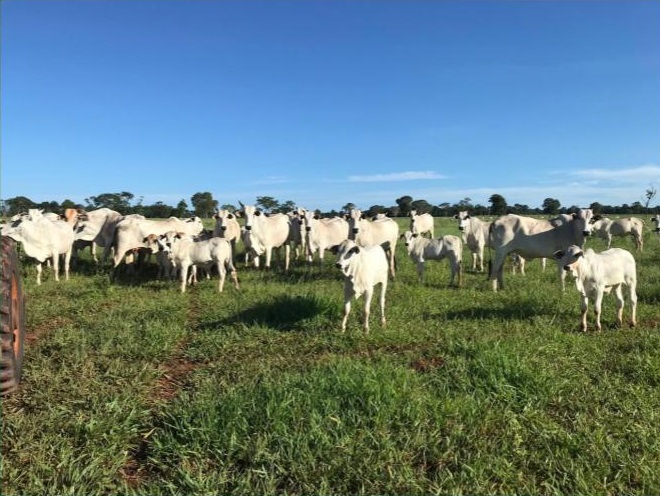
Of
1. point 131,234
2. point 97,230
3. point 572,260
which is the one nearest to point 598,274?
point 572,260

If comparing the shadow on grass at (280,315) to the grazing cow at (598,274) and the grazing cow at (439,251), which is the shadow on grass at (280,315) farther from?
the grazing cow at (439,251)

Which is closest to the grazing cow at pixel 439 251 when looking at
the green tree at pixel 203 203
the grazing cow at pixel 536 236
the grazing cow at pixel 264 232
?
the grazing cow at pixel 536 236

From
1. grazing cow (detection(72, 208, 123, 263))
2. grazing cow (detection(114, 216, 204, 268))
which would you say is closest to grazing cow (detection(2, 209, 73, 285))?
grazing cow (detection(114, 216, 204, 268))

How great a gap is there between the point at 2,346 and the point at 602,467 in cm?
555

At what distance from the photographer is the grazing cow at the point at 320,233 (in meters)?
16.5

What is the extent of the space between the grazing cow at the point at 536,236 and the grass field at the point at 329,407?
156 inches

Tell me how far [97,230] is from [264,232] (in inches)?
222

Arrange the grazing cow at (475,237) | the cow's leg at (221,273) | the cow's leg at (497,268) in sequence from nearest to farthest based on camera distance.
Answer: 1. the cow's leg at (221,273)
2. the cow's leg at (497,268)
3. the grazing cow at (475,237)

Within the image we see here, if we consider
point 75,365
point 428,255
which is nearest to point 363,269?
point 75,365

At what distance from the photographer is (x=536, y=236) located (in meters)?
12.9

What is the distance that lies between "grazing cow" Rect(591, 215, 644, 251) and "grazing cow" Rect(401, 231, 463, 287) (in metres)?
13.1

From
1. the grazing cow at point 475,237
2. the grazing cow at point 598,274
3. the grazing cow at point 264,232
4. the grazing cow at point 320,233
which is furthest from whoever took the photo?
the grazing cow at point 475,237

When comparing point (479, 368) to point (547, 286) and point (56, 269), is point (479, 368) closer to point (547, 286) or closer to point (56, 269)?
point (547, 286)

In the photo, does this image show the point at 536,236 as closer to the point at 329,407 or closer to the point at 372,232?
the point at 372,232
